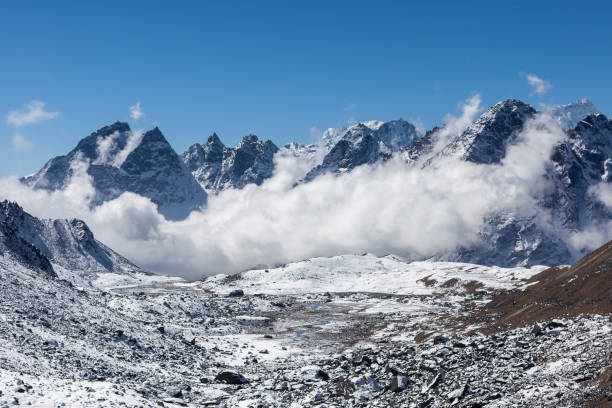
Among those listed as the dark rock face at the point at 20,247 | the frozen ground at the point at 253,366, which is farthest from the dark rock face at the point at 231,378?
the dark rock face at the point at 20,247

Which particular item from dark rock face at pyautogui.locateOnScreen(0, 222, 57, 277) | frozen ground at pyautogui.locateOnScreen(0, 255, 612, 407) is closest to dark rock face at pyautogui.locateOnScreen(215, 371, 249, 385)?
frozen ground at pyautogui.locateOnScreen(0, 255, 612, 407)

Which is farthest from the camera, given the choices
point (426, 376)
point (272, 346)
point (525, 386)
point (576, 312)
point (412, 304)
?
point (412, 304)

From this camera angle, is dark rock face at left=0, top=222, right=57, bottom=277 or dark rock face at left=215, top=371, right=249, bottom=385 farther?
dark rock face at left=0, top=222, right=57, bottom=277

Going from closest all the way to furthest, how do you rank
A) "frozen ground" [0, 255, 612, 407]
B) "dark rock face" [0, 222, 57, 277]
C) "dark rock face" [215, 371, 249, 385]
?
"frozen ground" [0, 255, 612, 407] → "dark rock face" [215, 371, 249, 385] → "dark rock face" [0, 222, 57, 277]

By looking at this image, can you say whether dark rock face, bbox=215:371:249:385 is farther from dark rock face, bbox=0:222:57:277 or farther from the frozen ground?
dark rock face, bbox=0:222:57:277

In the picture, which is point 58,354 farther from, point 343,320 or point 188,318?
point 343,320

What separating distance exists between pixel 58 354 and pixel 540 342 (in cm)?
3822

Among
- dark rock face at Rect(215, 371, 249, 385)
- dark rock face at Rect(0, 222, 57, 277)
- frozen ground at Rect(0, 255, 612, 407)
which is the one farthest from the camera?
dark rock face at Rect(0, 222, 57, 277)

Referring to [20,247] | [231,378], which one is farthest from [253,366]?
[20,247]

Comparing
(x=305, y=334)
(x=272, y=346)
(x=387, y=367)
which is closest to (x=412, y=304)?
(x=305, y=334)

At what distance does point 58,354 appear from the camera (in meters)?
47.8

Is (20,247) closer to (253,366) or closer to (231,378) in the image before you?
(253,366)

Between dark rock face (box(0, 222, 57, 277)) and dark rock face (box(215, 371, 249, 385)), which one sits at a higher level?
dark rock face (box(0, 222, 57, 277))

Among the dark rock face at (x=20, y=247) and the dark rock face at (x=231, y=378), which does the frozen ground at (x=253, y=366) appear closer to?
the dark rock face at (x=231, y=378)
